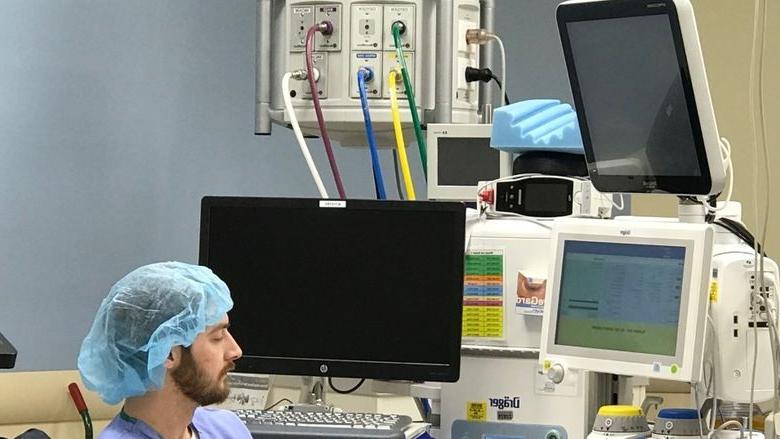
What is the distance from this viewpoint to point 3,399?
137 inches

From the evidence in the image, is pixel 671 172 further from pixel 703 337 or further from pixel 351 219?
pixel 351 219

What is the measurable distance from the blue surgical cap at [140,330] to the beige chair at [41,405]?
1.29 m

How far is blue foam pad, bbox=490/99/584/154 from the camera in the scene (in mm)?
2834

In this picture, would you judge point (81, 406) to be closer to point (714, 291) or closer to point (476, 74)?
point (476, 74)

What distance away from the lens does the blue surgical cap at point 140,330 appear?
2.24m

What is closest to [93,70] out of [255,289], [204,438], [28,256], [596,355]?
[28,256]

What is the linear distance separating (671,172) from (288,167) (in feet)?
6.27

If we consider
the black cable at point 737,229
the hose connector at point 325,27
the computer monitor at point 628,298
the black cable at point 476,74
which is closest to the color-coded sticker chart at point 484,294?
the computer monitor at point 628,298

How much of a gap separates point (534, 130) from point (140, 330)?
3.43 feet

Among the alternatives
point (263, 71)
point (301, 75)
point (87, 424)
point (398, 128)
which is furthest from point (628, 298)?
point (87, 424)

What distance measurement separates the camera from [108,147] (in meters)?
3.75

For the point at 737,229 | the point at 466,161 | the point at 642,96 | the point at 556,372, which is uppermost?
the point at 642,96

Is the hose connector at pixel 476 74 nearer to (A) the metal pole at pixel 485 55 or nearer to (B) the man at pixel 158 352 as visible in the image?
(A) the metal pole at pixel 485 55

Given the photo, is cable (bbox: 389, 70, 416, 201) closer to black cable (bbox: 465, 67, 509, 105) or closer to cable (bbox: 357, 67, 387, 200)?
cable (bbox: 357, 67, 387, 200)
